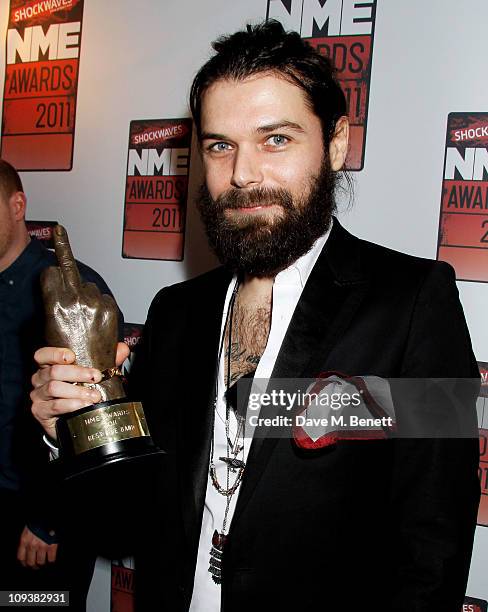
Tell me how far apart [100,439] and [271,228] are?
48 centimetres

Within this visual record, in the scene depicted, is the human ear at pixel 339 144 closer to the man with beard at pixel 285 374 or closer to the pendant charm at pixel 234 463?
the man with beard at pixel 285 374

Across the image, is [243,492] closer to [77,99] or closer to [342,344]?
[342,344]

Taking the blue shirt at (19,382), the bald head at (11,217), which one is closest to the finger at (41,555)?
the blue shirt at (19,382)

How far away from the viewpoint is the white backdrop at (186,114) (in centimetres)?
147

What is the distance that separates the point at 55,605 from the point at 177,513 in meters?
0.87

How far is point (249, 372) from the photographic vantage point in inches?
47.5

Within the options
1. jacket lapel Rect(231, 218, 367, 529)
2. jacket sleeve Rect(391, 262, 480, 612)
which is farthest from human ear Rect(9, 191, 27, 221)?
jacket sleeve Rect(391, 262, 480, 612)

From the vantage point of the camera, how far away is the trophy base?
962 millimetres

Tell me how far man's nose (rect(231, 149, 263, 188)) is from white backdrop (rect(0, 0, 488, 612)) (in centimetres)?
50

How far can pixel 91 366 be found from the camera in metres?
1.04

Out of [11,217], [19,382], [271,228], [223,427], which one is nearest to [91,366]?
[223,427]

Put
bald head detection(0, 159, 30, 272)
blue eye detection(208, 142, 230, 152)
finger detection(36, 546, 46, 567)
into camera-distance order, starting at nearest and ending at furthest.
Answer: blue eye detection(208, 142, 230, 152) < finger detection(36, 546, 46, 567) < bald head detection(0, 159, 30, 272)

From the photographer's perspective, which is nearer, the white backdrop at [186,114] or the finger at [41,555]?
the white backdrop at [186,114]

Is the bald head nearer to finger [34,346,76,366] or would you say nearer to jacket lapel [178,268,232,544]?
jacket lapel [178,268,232,544]
